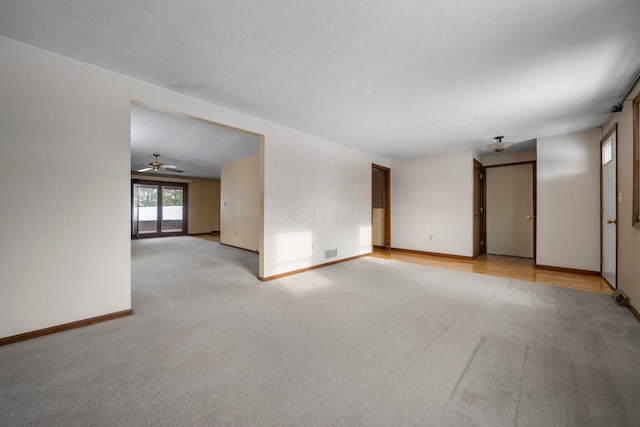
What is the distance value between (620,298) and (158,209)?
12465 mm

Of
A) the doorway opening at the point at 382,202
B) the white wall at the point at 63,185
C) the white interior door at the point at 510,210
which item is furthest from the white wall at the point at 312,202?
the white interior door at the point at 510,210

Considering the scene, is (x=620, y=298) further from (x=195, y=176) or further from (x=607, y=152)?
(x=195, y=176)

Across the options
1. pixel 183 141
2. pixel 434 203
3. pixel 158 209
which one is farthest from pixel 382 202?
pixel 158 209

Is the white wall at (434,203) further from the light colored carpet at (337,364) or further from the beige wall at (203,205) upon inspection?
the beige wall at (203,205)

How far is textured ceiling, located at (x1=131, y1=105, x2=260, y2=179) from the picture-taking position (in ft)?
13.5

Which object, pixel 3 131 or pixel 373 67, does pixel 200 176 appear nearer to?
pixel 3 131

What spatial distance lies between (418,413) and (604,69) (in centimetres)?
367

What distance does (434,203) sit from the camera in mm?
6289

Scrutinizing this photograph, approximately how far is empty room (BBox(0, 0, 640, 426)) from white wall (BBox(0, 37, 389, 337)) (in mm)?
17

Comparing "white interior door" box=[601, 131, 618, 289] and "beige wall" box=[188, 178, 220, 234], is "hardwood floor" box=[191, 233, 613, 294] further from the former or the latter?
"beige wall" box=[188, 178, 220, 234]

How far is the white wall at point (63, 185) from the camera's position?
2.11 m

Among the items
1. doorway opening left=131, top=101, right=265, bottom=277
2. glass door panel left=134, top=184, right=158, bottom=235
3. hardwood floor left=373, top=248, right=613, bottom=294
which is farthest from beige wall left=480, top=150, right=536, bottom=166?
glass door panel left=134, top=184, right=158, bottom=235

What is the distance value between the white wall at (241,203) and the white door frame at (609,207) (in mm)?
6511

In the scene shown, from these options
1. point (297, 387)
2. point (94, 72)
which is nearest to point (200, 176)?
point (94, 72)
